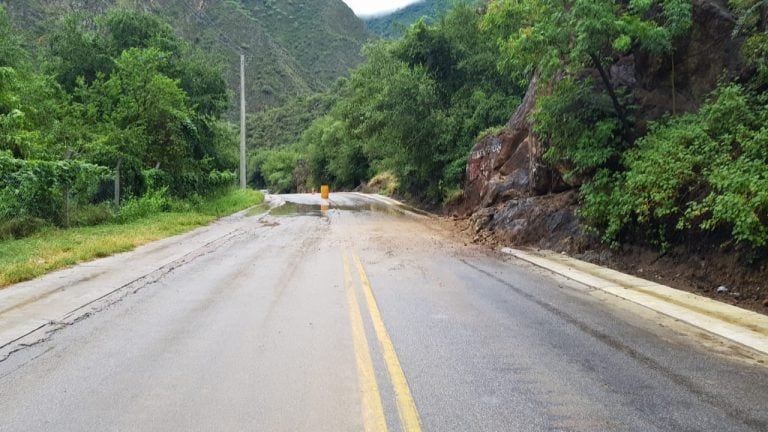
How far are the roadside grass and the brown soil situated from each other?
10259 mm

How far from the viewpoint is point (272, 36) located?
124 m

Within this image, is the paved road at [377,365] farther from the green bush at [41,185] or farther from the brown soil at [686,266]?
the green bush at [41,185]

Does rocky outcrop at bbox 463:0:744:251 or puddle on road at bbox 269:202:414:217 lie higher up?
rocky outcrop at bbox 463:0:744:251

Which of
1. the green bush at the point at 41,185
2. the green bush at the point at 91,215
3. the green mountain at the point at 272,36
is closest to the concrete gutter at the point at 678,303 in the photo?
the green bush at the point at 41,185

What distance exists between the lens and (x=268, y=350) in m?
5.70

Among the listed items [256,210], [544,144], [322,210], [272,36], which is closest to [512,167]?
[544,144]

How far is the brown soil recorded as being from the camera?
27.4 ft

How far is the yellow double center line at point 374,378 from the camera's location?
409cm

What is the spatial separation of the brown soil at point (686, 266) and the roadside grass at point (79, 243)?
33.7 ft

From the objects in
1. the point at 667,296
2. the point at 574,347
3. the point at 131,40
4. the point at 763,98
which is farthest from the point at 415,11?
the point at 574,347

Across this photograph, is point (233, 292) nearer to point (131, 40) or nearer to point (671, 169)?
point (671, 169)

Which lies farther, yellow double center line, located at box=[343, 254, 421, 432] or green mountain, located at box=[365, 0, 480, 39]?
green mountain, located at box=[365, 0, 480, 39]

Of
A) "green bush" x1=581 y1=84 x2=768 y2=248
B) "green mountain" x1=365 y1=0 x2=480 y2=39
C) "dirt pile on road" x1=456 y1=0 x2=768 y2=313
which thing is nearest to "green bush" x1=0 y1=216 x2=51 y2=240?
"dirt pile on road" x1=456 y1=0 x2=768 y2=313

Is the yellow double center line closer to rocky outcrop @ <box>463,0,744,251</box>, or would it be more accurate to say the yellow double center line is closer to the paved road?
the paved road
